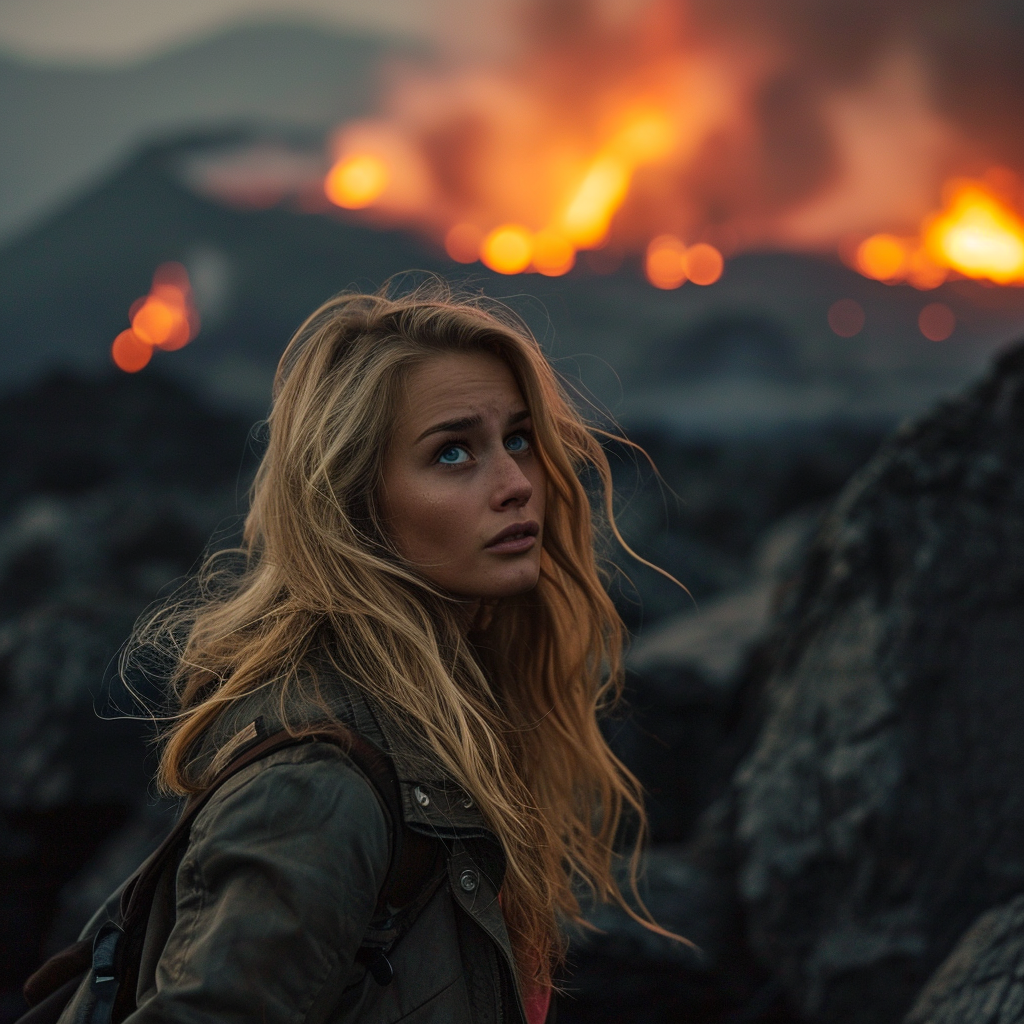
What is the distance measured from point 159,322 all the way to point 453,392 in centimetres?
560

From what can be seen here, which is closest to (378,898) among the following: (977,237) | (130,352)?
(977,237)

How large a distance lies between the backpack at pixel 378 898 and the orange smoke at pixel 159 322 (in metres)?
5.79

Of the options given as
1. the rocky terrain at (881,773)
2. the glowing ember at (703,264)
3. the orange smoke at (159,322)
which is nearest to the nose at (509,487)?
the rocky terrain at (881,773)

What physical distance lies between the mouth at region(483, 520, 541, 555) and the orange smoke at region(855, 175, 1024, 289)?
152 inches

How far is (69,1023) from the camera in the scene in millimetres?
1287

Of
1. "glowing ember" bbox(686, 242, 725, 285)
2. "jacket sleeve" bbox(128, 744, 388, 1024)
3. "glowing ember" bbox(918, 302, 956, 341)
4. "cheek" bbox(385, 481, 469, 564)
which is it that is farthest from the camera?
"glowing ember" bbox(686, 242, 725, 285)

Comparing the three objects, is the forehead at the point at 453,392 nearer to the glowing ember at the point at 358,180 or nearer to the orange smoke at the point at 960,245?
the orange smoke at the point at 960,245

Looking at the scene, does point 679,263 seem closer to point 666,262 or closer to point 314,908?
point 666,262

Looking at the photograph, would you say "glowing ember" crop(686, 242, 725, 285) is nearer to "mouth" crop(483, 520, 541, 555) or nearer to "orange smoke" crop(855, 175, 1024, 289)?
"orange smoke" crop(855, 175, 1024, 289)

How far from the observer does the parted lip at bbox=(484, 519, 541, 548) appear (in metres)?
1.61

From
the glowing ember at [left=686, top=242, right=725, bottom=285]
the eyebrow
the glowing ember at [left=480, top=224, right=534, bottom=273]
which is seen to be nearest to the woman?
the eyebrow

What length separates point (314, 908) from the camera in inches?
44.1

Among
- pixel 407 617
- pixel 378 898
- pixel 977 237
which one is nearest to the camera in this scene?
pixel 378 898

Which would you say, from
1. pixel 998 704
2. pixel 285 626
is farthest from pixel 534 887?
pixel 998 704
